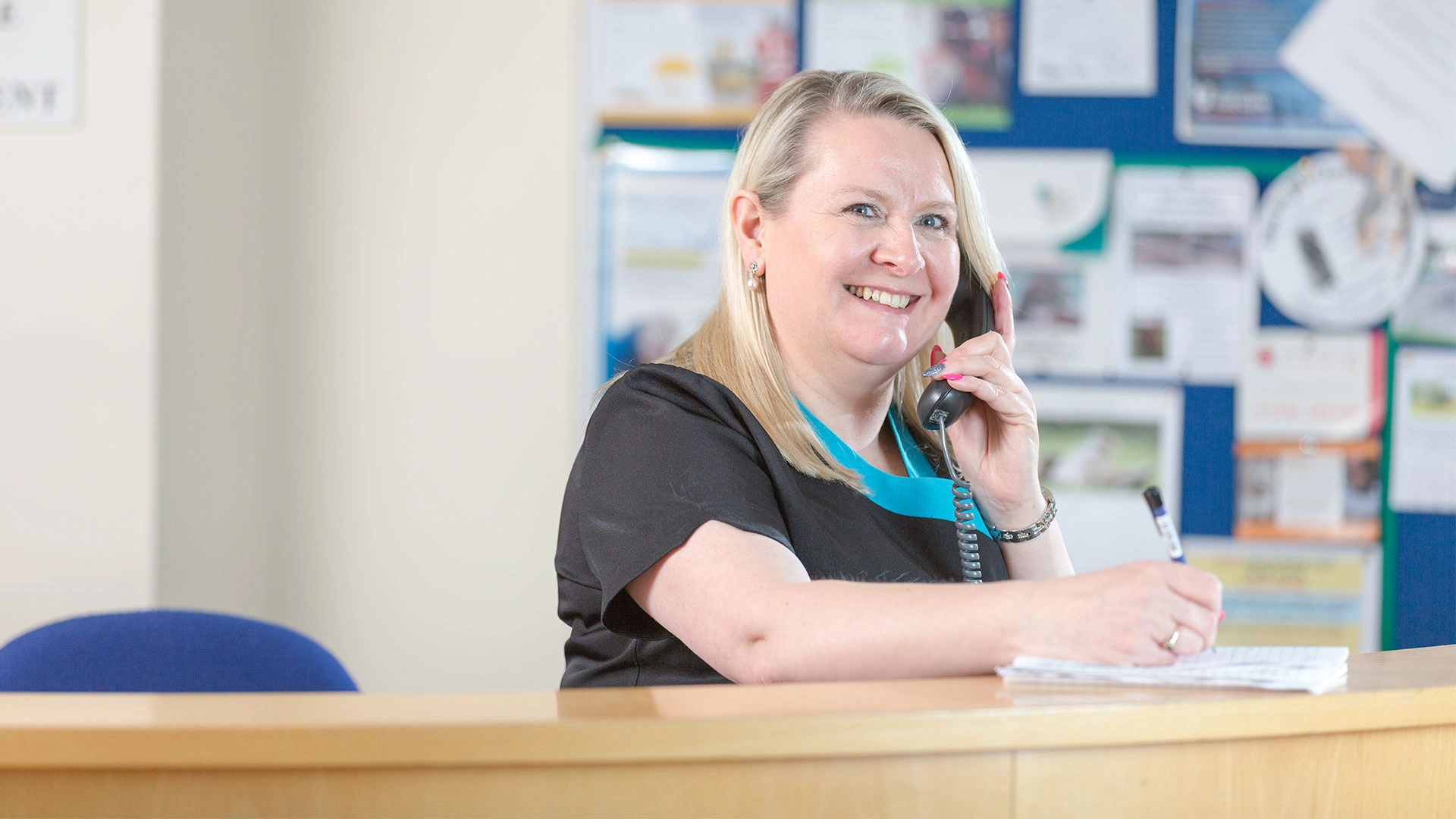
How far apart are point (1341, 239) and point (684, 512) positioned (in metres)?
1.96

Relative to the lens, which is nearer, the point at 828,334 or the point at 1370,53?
the point at 828,334

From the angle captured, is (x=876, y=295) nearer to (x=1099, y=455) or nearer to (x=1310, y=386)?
(x=1099, y=455)

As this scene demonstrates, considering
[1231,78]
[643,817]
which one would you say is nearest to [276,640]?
[643,817]

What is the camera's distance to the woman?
1.01m

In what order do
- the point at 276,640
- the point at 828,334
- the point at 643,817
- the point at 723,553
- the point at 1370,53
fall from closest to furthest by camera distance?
the point at 643,817, the point at 723,553, the point at 828,334, the point at 276,640, the point at 1370,53

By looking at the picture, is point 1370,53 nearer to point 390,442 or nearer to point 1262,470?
point 1262,470

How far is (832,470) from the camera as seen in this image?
4.67 ft

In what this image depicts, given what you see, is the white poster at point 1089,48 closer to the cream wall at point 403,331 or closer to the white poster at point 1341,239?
the white poster at point 1341,239

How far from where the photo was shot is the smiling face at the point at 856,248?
4.86 feet

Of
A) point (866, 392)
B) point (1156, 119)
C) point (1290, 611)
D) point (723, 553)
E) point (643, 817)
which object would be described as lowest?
point (1290, 611)

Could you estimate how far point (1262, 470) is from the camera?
102 inches

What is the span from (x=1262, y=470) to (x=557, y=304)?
157 cm

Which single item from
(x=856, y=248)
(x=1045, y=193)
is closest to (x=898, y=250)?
(x=856, y=248)

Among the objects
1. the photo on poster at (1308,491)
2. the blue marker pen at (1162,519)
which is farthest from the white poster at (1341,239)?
the blue marker pen at (1162,519)
